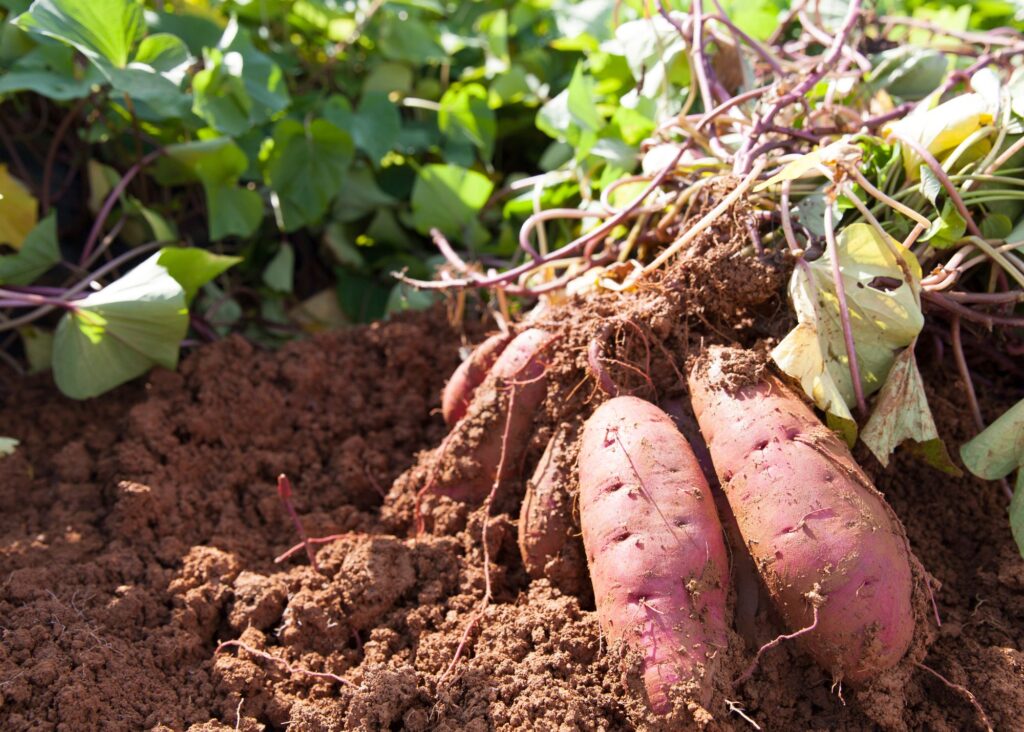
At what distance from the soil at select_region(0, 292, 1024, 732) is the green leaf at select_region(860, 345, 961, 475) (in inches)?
4.9

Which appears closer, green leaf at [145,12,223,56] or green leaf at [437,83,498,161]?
green leaf at [145,12,223,56]

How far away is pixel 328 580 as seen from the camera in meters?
1.65

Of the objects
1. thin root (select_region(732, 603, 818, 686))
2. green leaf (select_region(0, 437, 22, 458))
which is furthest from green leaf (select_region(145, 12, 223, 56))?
thin root (select_region(732, 603, 818, 686))

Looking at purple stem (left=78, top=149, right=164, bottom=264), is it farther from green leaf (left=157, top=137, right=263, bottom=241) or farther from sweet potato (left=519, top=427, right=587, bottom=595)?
sweet potato (left=519, top=427, right=587, bottom=595)

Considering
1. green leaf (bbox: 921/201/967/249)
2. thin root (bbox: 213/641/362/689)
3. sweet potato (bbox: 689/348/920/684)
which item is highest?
green leaf (bbox: 921/201/967/249)

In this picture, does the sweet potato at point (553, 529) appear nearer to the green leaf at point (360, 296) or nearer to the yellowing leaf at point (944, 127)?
the yellowing leaf at point (944, 127)

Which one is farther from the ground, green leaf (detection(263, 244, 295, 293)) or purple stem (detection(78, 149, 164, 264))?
purple stem (detection(78, 149, 164, 264))

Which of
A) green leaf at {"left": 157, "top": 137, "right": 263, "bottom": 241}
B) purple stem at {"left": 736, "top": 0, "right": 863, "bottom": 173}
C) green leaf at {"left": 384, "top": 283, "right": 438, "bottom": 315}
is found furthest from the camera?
green leaf at {"left": 384, "top": 283, "right": 438, "bottom": 315}

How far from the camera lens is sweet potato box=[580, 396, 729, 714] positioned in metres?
1.34

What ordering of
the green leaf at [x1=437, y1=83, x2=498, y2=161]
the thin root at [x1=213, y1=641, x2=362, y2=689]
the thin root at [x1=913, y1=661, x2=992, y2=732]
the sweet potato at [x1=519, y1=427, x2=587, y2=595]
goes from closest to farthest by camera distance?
the thin root at [x1=913, y1=661, x2=992, y2=732]
the thin root at [x1=213, y1=641, x2=362, y2=689]
the sweet potato at [x1=519, y1=427, x2=587, y2=595]
the green leaf at [x1=437, y1=83, x2=498, y2=161]

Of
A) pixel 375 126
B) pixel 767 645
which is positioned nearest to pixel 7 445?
pixel 375 126

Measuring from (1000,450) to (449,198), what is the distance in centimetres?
158

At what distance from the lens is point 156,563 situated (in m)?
1.67

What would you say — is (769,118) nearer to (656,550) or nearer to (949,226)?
(949,226)
